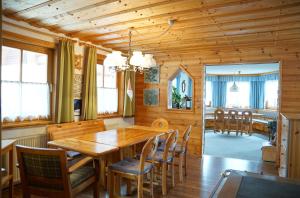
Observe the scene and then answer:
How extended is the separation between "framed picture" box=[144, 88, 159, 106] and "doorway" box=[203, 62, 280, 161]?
1847mm

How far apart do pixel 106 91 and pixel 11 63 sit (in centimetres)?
213

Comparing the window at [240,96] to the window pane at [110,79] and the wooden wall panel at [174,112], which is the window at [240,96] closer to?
the wooden wall panel at [174,112]

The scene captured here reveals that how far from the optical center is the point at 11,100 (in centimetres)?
319

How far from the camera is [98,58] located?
15.4 ft

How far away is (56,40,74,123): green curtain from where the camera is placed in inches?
146

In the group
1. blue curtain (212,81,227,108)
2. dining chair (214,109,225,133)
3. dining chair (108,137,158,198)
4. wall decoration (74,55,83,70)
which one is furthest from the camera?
blue curtain (212,81,227,108)

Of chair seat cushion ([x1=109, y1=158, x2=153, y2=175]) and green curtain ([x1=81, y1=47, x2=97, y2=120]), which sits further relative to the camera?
green curtain ([x1=81, y1=47, x2=97, y2=120])

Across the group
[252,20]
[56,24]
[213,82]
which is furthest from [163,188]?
[213,82]

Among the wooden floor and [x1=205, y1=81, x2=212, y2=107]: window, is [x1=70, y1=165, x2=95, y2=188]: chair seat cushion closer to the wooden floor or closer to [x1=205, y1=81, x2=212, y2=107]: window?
the wooden floor

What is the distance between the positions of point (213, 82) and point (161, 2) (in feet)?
28.8

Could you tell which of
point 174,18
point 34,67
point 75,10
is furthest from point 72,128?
point 174,18

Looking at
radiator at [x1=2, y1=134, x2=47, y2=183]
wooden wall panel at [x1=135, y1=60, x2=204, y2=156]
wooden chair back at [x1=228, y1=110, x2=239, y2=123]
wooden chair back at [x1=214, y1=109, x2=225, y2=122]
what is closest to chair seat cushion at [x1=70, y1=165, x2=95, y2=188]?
radiator at [x1=2, y1=134, x2=47, y2=183]

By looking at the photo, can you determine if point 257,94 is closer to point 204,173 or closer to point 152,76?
point 152,76

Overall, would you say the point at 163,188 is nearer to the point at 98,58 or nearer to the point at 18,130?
the point at 18,130
